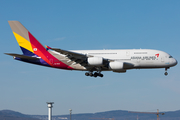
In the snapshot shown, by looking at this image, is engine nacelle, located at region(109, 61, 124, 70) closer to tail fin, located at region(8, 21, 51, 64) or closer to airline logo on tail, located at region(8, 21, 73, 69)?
airline logo on tail, located at region(8, 21, 73, 69)

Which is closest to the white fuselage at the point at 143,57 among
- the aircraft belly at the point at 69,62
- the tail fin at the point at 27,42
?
the aircraft belly at the point at 69,62

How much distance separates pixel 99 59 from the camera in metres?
48.4

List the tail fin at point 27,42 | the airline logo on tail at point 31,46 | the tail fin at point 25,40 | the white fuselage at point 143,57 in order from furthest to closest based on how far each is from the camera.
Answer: the tail fin at point 25,40 < the tail fin at point 27,42 < the airline logo on tail at point 31,46 < the white fuselage at point 143,57

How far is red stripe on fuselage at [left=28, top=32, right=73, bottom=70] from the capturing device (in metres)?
52.3

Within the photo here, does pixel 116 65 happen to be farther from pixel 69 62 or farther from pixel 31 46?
pixel 31 46

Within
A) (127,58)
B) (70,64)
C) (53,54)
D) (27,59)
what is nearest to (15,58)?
(27,59)

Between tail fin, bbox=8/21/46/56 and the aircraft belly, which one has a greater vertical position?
tail fin, bbox=8/21/46/56

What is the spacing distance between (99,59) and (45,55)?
11636 mm

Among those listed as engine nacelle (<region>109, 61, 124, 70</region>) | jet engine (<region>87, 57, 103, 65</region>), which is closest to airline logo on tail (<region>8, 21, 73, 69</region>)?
jet engine (<region>87, 57, 103, 65</region>)

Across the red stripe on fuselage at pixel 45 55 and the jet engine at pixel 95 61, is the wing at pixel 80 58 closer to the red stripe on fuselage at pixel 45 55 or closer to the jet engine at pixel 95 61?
the jet engine at pixel 95 61

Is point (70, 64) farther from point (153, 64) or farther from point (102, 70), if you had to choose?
point (153, 64)

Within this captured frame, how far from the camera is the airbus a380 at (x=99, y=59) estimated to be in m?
49.0

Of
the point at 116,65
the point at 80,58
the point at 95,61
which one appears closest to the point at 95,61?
the point at 95,61

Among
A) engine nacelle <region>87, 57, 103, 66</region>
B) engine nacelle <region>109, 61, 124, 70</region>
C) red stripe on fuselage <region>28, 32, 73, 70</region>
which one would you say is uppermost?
red stripe on fuselage <region>28, 32, 73, 70</region>
